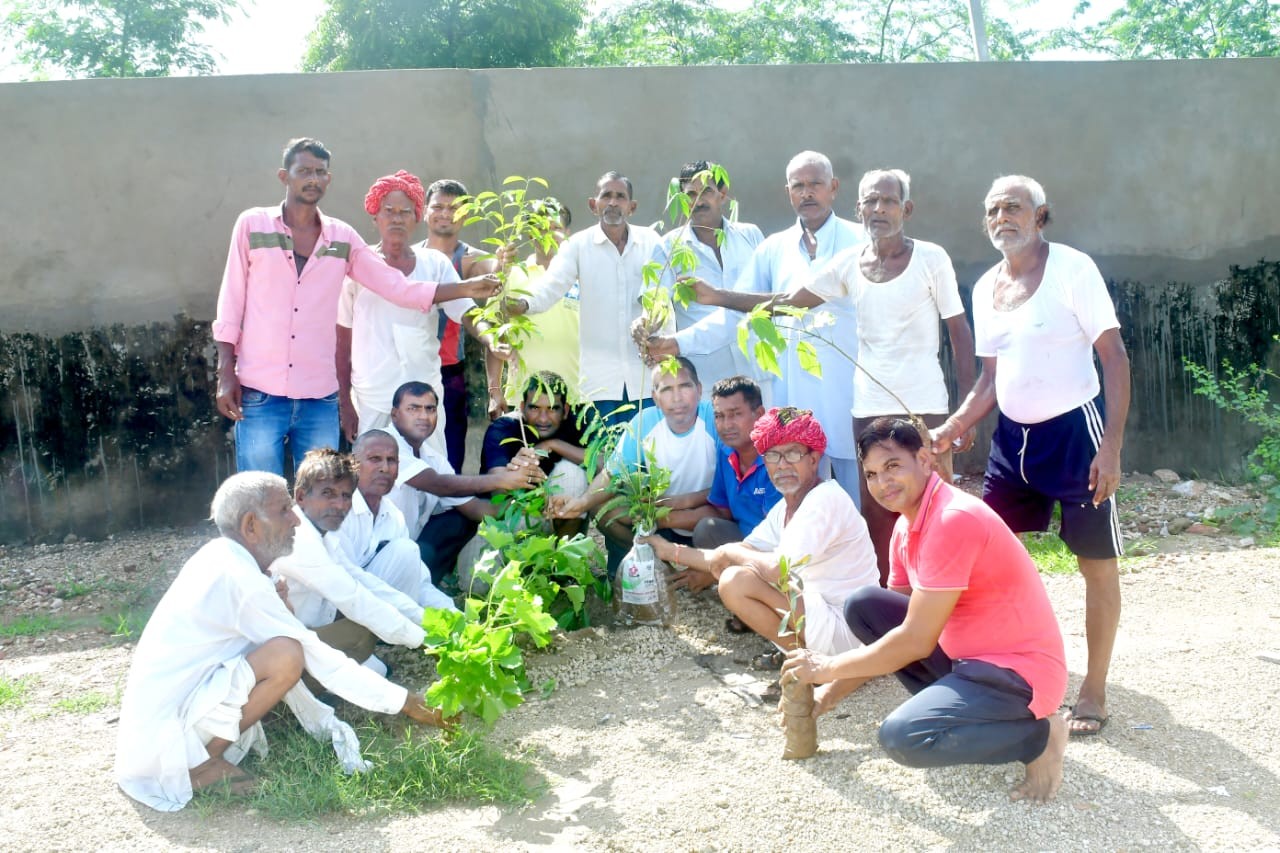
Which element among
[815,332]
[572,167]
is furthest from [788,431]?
[572,167]

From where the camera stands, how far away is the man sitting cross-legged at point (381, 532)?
4.23 meters

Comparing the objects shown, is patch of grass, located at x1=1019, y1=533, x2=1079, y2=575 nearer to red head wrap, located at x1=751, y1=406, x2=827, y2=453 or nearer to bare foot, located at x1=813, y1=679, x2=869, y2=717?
red head wrap, located at x1=751, y1=406, x2=827, y2=453

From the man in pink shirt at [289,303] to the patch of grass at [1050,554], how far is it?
2.99 meters

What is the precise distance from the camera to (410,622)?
375 centimetres

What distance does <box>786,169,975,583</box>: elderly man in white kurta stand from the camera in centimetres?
420

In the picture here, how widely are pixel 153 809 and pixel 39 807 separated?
363mm

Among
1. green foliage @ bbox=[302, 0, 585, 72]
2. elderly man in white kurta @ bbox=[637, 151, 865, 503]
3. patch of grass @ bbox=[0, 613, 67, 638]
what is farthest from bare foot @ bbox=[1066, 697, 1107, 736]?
green foliage @ bbox=[302, 0, 585, 72]

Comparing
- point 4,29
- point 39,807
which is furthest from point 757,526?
point 4,29

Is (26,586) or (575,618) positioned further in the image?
(26,586)

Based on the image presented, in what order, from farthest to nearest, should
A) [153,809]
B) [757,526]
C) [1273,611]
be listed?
[1273,611] → [757,526] → [153,809]

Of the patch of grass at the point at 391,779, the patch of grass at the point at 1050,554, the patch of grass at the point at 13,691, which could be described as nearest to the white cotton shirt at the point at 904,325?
the patch of grass at the point at 1050,554

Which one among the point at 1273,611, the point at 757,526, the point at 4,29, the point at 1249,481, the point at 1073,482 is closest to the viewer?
the point at 1073,482

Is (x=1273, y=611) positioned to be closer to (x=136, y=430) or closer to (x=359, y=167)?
(x=359, y=167)

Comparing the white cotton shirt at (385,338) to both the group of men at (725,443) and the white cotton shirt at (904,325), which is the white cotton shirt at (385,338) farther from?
the white cotton shirt at (904,325)
